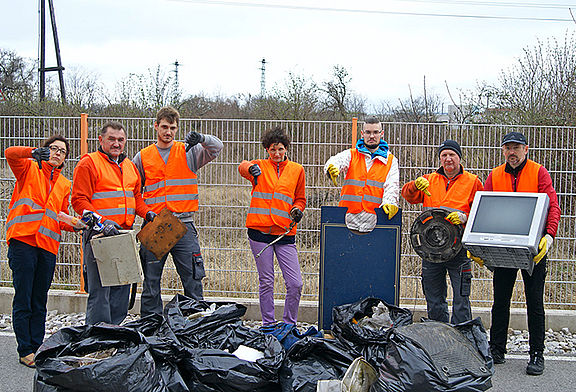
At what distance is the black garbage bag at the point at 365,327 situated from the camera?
12.7ft

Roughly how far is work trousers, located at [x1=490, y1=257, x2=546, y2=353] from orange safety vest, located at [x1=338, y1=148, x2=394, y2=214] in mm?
1250

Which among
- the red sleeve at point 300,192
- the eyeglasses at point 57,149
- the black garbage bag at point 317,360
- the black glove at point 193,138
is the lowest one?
the black garbage bag at point 317,360

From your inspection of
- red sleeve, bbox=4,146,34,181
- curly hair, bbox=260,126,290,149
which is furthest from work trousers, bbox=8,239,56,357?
curly hair, bbox=260,126,290,149

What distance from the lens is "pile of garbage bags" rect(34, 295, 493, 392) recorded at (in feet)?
10.7

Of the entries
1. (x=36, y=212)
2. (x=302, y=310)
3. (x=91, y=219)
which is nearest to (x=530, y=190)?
(x=302, y=310)

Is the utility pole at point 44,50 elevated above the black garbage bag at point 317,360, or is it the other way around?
the utility pole at point 44,50

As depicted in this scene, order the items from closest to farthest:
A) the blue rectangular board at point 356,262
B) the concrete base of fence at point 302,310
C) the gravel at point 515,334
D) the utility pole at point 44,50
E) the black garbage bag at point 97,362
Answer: the black garbage bag at point 97,362 → the blue rectangular board at point 356,262 → the gravel at point 515,334 → the concrete base of fence at point 302,310 → the utility pole at point 44,50

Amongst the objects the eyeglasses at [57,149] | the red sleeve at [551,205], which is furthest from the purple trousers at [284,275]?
the red sleeve at [551,205]

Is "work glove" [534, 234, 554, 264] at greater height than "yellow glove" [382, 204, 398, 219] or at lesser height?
lesser

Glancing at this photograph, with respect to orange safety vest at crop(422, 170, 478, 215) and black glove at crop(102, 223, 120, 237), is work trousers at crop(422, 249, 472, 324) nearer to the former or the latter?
orange safety vest at crop(422, 170, 478, 215)

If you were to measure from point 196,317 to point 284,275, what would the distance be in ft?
3.85

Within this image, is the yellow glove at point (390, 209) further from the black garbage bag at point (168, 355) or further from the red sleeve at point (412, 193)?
the black garbage bag at point (168, 355)

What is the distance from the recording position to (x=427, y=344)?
3520 millimetres

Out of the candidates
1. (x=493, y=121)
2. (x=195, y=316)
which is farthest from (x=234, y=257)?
(x=493, y=121)
